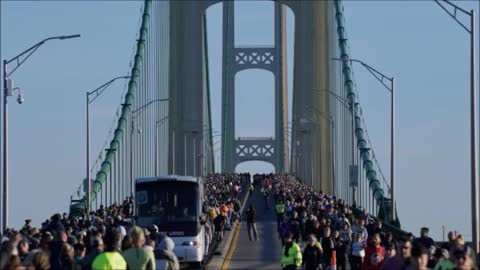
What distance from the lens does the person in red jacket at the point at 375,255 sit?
24906mm

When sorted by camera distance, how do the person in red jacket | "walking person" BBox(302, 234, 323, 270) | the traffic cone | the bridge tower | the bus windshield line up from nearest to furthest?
the person in red jacket, "walking person" BBox(302, 234, 323, 270), the traffic cone, the bus windshield, the bridge tower

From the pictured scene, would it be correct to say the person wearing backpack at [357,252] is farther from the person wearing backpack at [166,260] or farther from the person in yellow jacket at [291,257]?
the person wearing backpack at [166,260]

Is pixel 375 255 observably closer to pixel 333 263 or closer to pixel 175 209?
pixel 333 263

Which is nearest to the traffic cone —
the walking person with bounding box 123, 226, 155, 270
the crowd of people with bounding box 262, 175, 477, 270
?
the crowd of people with bounding box 262, 175, 477, 270

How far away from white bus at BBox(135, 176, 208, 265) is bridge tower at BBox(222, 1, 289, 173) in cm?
A: 11406

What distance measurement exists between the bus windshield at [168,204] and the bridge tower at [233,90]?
374 ft

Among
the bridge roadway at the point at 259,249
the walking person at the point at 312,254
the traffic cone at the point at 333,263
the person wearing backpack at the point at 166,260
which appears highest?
the person wearing backpack at the point at 166,260

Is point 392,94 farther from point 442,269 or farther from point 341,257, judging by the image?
point 442,269

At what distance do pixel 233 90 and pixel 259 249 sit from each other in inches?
4426

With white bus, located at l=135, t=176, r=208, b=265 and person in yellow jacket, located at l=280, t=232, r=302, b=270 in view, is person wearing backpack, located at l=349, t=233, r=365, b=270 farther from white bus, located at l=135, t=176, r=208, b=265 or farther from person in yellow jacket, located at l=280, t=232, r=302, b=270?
white bus, located at l=135, t=176, r=208, b=265

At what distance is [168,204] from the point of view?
35812 mm

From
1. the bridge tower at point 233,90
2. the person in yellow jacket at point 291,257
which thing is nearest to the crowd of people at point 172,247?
the person in yellow jacket at point 291,257

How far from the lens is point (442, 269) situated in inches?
701

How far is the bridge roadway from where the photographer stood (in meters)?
36.4
